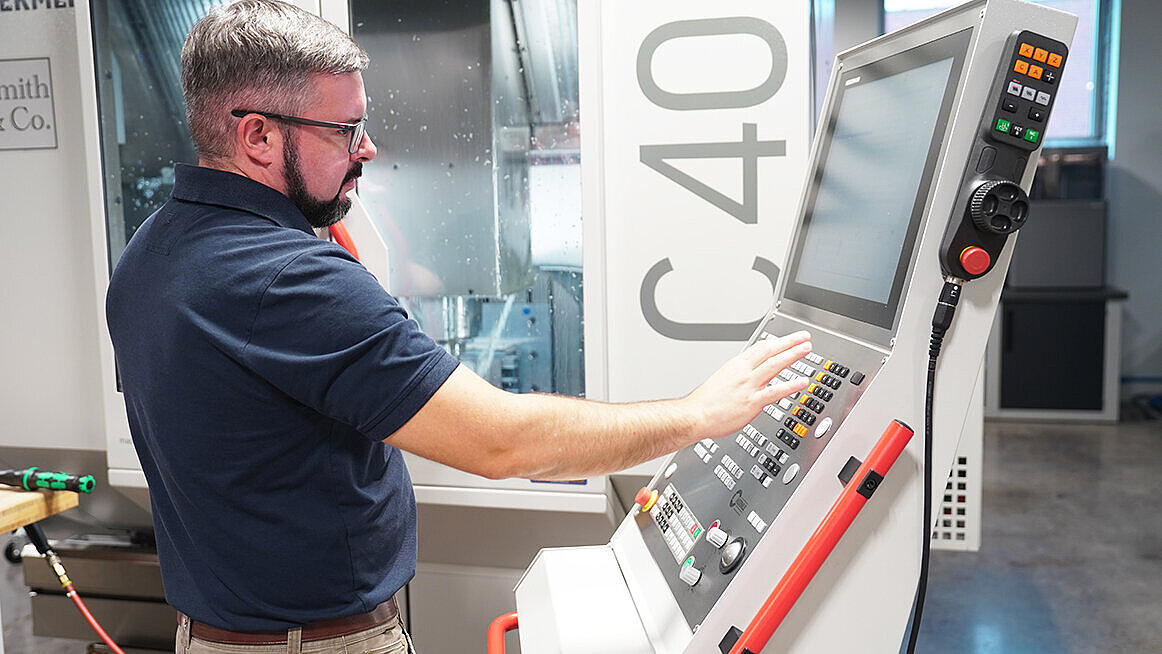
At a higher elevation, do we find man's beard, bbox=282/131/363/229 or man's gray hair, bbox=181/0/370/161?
man's gray hair, bbox=181/0/370/161

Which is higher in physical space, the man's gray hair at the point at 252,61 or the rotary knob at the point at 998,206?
the man's gray hair at the point at 252,61

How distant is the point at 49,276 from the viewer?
2.30 metres

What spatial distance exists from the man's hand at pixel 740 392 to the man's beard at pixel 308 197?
57 cm

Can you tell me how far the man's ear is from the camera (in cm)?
116

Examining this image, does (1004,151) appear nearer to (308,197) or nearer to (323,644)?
(308,197)

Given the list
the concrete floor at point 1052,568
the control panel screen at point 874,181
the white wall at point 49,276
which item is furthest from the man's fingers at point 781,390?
the concrete floor at point 1052,568

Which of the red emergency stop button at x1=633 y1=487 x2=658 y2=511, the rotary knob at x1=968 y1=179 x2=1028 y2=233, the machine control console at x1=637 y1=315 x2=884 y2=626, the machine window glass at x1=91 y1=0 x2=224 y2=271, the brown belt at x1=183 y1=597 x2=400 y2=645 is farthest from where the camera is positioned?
the machine window glass at x1=91 y1=0 x2=224 y2=271

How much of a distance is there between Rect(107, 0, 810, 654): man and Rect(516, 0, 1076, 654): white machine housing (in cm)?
9

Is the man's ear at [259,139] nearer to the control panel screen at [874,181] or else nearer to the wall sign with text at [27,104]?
the control panel screen at [874,181]

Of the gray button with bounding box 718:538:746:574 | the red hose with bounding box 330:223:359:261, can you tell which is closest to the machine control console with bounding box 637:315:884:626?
the gray button with bounding box 718:538:746:574

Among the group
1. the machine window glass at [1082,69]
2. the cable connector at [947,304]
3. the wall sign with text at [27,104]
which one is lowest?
the cable connector at [947,304]

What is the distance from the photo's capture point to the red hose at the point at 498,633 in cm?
126

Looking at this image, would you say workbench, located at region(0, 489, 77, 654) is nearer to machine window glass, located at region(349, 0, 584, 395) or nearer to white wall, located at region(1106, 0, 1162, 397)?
machine window glass, located at region(349, 0, 584, 395)

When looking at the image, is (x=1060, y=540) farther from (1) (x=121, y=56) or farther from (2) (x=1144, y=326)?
(1) (x=121, y=56)
